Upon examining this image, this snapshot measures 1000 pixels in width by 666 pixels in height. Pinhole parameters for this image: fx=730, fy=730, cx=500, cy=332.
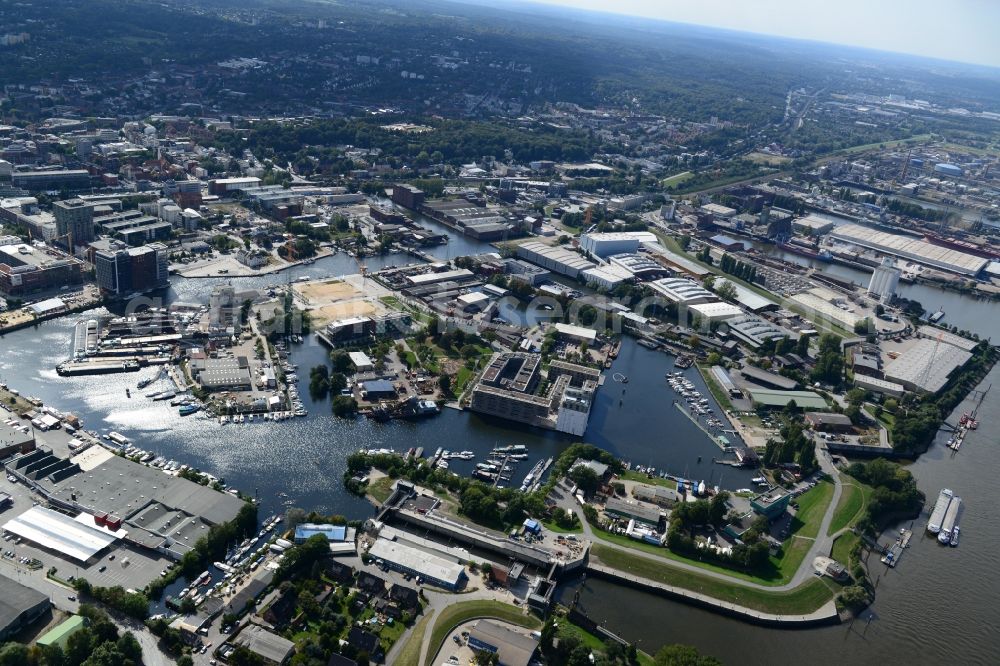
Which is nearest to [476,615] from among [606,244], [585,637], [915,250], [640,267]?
[585,637]

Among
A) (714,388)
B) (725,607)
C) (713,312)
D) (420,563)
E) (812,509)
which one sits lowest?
(420,563)

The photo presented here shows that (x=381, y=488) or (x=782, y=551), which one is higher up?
(x=782, y=551)

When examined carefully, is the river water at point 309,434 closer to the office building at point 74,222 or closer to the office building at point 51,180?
the office building at point 74,222

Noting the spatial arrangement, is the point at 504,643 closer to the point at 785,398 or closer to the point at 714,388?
the point at 714,388

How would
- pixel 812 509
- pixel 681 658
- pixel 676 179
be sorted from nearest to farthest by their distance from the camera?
pixel 681 658 → pixel 812 509 → pixel 676 179

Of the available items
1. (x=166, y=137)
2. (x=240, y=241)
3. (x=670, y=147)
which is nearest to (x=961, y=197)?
(x=670, y=147)

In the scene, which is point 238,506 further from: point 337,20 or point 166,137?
point 337,20

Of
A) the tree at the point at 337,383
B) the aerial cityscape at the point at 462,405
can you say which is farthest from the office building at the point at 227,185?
the tree at the point at 337,383
